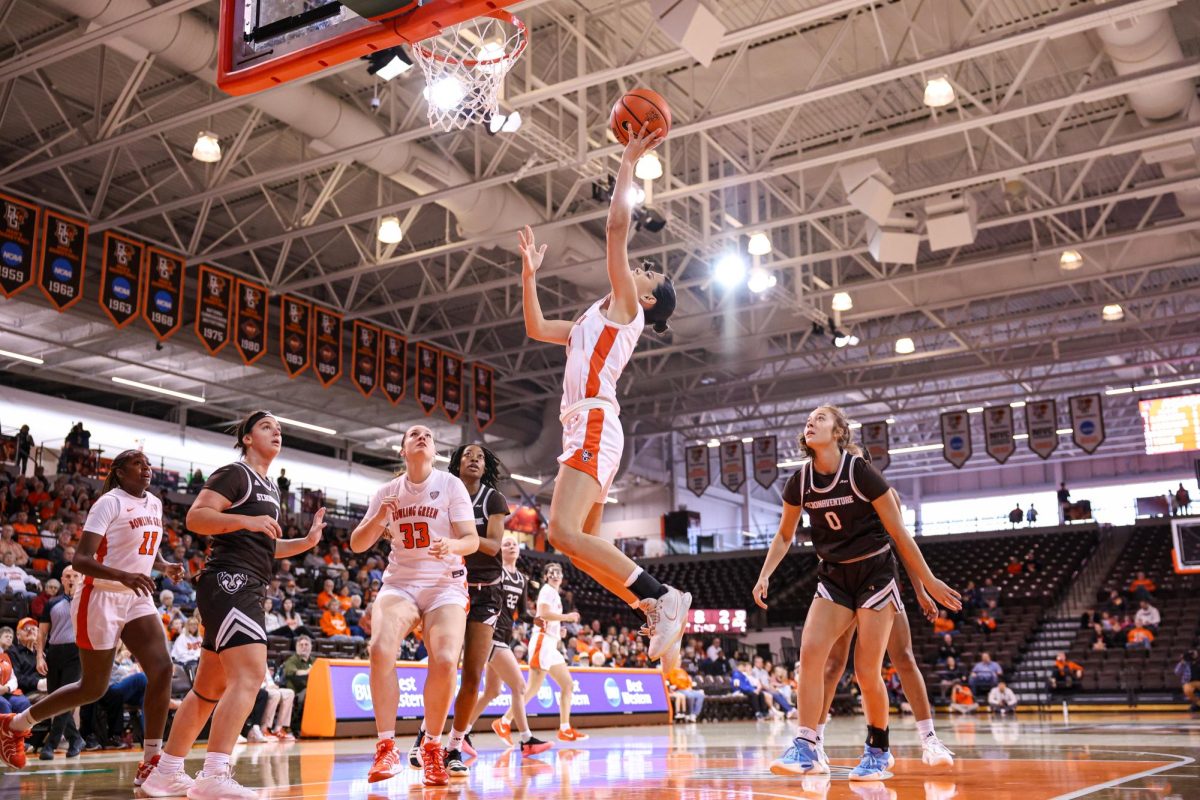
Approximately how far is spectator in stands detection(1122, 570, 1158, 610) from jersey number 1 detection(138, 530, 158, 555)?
958 inches

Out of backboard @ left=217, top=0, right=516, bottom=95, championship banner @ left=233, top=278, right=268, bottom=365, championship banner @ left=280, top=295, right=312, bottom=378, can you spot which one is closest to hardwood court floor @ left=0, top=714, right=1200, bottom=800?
backboard @ left=217, top=0, right=516, bottom=95

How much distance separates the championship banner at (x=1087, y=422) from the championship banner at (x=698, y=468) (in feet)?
33.1

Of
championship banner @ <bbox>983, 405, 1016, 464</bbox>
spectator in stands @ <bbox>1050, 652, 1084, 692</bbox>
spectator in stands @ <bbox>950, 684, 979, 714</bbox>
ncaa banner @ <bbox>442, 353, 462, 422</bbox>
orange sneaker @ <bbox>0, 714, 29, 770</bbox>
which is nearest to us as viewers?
orange sneaker @ <bbox>0, 714, 29, 770</bbox>

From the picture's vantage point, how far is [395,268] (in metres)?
25.9

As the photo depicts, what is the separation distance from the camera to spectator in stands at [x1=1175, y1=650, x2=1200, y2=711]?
20.1 meters

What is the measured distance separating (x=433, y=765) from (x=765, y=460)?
2670 cm

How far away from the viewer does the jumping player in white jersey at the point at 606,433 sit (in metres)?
4.84

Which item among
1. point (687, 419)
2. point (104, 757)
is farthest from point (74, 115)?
point (687, 419)

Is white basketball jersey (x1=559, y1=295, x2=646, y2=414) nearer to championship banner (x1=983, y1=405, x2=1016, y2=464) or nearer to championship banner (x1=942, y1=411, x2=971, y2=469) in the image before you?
championship banner (x1=942, y1=411, x2=971, y2=469)

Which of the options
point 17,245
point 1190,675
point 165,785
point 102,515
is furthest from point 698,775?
point 1190,675

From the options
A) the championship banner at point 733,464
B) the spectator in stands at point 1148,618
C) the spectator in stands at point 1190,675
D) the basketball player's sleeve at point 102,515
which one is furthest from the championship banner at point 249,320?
the spectator in stands at point 1148,618

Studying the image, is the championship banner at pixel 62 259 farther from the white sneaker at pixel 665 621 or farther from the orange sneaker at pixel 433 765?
the white sneaker at pixel 665 621

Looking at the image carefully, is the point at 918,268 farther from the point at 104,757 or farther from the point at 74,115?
the point at 104,757

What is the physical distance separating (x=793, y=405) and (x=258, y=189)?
21.0 meters
